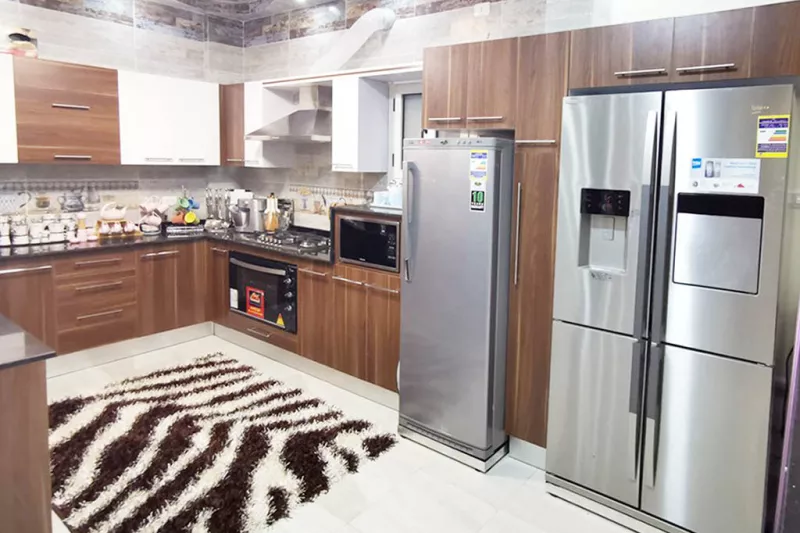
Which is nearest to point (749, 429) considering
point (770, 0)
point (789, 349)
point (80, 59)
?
point (789, 349)

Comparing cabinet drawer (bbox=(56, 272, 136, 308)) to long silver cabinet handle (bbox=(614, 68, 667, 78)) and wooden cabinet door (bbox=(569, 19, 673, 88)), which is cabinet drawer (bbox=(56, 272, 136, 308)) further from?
long silver cabinet handle (bbox=(614, 68, 667, 78))

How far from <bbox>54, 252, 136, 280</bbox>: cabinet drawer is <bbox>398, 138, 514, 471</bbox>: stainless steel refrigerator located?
230cm

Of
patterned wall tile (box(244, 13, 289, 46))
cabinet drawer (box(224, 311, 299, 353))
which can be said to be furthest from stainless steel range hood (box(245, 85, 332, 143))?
cabinet drawer (box(224, 311, 299, 353))

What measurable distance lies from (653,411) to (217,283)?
3.49 m

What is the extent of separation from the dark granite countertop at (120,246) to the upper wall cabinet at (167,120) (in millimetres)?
614

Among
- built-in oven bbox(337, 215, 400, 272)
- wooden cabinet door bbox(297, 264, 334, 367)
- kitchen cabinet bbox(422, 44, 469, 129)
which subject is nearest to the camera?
kitchen cabinet bbox(422, 44, 469, 129)

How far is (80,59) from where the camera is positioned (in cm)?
436

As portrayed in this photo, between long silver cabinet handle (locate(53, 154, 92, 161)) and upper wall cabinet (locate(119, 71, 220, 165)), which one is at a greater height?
upper wall cabinet (locate(119, 71, 220, 165))

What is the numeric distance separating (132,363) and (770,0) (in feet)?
14.2

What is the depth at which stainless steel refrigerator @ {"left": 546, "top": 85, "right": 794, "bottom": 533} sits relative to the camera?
2.11m

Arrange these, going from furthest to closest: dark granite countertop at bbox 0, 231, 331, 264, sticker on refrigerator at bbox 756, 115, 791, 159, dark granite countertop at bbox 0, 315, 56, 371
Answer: dark granite countertop at bbox 0, 231, 331, 264 < sticker on refrigerator at bbox 756, 115, 791, 159 < dark granite countertop at bbox 0, 315, 56, 371

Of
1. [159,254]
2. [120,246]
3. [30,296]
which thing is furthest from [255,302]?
[30,296]

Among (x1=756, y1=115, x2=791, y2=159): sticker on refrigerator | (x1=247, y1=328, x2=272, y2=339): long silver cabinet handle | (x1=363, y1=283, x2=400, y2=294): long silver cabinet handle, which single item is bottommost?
(x1=247, y1=328, x2=272, y2=339): long silver cabinet handle

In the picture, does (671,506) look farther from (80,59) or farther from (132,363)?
(80,59)
